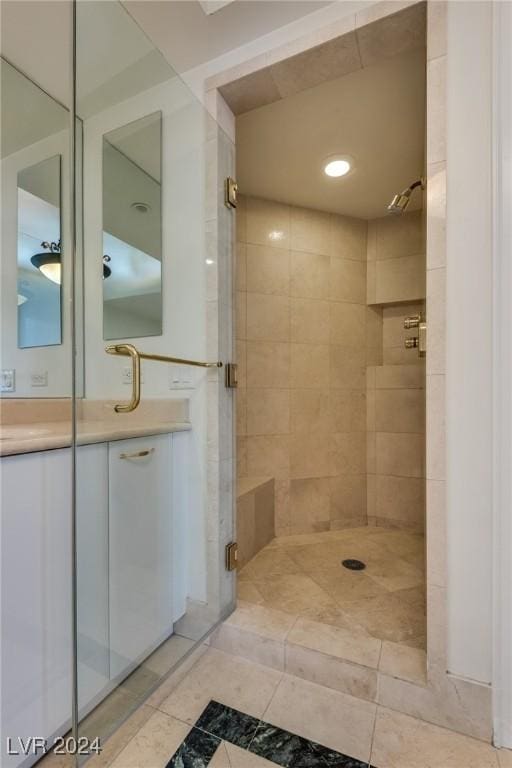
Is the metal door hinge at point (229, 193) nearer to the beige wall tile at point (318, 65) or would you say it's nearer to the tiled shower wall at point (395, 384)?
the beige wall tile at point (318, 65)

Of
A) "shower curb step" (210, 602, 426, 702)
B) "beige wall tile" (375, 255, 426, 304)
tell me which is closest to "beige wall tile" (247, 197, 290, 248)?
"beige wall tile" (375, 255, 426, 304)

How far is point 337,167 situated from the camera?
2205 millimetres

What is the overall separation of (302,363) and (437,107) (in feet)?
5.68

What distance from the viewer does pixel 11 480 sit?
880mm

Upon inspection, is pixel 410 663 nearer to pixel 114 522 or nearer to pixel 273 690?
pixel 273 690

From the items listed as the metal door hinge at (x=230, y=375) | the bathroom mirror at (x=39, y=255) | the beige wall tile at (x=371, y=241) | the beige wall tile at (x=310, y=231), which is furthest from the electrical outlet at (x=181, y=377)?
the beige wall tile at (x=371, y=241)

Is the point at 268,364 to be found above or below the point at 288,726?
above

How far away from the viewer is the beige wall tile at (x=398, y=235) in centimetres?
279

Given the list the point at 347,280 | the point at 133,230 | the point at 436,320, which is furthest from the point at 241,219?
the point at 436,320

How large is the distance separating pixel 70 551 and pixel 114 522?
0.16m

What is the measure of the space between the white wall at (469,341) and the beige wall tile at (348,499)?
1.60 meters

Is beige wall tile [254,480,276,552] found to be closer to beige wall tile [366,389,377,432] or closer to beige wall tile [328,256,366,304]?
beige wall tile [366,389,377,432]

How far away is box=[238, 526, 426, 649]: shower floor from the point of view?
1.48m

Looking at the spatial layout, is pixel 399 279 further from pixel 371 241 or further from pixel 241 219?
pixel 241 219
